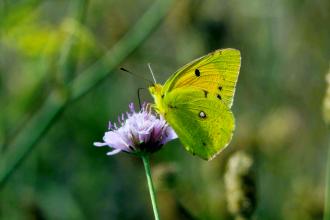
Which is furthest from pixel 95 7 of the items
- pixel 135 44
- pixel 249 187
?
pixel 249 187

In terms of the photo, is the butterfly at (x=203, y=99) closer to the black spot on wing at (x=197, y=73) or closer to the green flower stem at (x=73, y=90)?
the black spot on wing at (x=197, y=73)

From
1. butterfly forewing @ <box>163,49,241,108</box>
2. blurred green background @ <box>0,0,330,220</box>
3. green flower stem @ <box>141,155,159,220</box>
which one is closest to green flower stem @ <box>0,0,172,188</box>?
blurred green background @ <box>0,0,330,220</box>

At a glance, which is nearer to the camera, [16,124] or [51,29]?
[51,29]

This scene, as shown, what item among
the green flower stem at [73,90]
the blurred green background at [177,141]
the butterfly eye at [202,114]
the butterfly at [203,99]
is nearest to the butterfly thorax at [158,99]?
the butterfly at [203,99]

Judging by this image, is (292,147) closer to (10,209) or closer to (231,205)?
(10,209)

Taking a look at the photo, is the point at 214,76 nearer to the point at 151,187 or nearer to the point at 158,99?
the point at 158,99

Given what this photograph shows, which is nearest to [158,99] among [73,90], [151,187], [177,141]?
[151,187]
